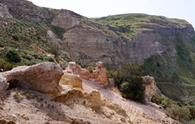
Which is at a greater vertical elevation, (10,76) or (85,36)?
(10,76)

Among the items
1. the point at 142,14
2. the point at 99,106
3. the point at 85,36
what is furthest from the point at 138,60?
the point at 99,106

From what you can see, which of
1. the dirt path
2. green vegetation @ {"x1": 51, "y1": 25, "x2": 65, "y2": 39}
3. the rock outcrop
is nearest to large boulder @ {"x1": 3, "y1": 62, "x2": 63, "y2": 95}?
the dirt path

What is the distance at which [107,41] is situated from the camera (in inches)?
4097

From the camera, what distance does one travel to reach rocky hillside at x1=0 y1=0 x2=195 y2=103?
66812mm

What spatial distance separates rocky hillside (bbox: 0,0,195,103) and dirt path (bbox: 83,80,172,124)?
58.5ft

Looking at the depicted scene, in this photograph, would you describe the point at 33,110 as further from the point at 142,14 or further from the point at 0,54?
the point at 142,14

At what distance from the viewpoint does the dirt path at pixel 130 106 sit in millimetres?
30828

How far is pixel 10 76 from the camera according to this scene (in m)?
20.5

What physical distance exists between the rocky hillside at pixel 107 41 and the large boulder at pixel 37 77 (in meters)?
28.5

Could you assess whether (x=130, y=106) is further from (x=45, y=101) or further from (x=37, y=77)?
(x=45, y=101)

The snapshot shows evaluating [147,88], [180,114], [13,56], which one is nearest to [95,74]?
[147,88]

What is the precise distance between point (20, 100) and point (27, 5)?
7041 cm

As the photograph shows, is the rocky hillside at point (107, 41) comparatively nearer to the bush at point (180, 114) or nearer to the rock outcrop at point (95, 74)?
the rock outcrop at point (95, 74)

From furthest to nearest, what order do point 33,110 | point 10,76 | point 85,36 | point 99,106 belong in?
point 85,36 → point 99,106 → point 10,76 → point 33,110
